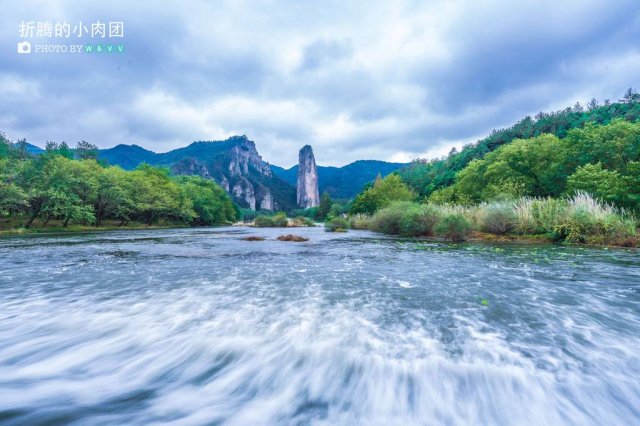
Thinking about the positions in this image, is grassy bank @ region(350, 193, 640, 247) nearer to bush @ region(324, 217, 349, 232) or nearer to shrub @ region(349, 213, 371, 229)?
bush @ region(324, 217, 349, 232)

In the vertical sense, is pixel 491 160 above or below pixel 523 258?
above

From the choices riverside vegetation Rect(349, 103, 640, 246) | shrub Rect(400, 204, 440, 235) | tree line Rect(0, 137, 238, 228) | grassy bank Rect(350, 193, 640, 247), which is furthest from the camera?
tree line Rect(0, 137, 238, 228)

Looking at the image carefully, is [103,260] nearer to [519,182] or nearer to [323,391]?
[323,391]

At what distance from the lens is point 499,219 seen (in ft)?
61.2

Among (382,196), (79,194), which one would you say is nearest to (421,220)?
(382,196)

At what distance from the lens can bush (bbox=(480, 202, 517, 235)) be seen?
60.1ft

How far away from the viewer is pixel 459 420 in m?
2.37

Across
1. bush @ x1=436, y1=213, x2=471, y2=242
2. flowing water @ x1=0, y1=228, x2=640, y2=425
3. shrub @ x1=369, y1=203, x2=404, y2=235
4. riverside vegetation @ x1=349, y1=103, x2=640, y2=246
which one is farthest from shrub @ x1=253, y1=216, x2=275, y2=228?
flowing water @ x1=0, y1=228, x2=640, y2=425

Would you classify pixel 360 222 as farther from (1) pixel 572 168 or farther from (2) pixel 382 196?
(1) pixel 572 168

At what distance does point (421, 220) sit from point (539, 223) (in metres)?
7.18

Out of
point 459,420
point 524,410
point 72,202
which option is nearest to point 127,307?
point 459,420

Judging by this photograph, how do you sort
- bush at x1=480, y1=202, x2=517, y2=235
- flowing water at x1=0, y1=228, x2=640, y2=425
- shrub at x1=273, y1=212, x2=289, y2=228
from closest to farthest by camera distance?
flowing water at x1=0, y1=228, x2=640, y2=425 → bush at x1=480, y1=202, x2=517, y2=235 → shrub at x1=273, y1=212, x2=289, y2=228

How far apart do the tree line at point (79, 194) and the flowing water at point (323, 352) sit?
33.3 metres

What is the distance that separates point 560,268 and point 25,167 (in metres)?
46.6
